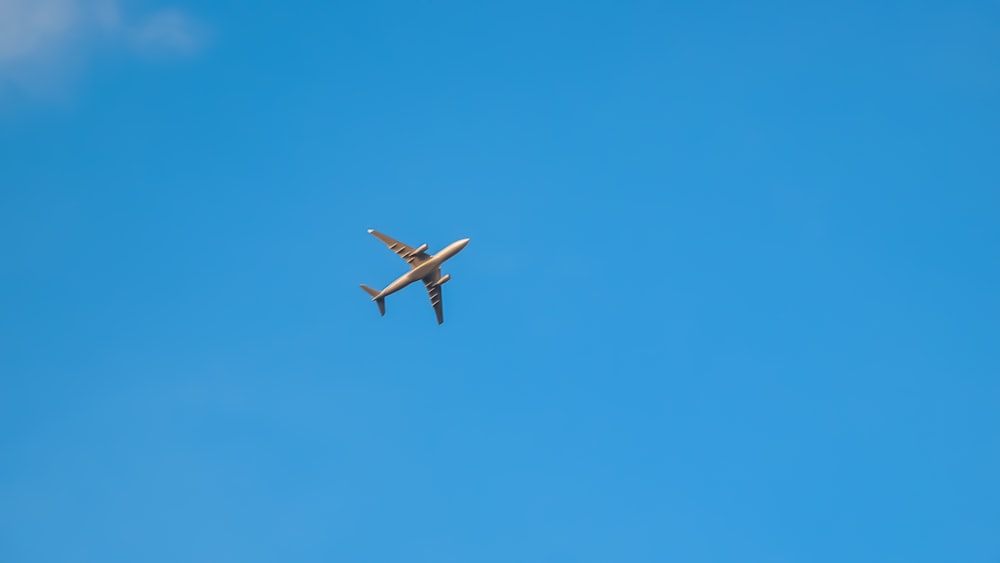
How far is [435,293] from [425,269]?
9909 mm

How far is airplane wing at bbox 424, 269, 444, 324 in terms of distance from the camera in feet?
558

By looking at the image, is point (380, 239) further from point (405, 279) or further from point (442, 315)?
point (442, 315)

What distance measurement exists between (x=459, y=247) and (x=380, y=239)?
471 inches

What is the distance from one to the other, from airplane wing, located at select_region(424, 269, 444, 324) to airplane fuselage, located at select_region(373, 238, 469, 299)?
7.11 feet

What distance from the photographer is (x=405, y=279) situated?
165 m

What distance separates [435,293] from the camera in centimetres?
17400

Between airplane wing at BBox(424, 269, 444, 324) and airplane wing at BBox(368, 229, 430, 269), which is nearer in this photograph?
airplane wing at BBox(368, 229, 430, 269)

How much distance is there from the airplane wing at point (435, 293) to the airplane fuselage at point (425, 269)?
2.17m

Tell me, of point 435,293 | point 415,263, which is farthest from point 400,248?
point 435,293

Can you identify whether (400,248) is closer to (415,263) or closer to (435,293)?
(415,263)

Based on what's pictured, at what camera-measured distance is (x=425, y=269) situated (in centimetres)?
16488

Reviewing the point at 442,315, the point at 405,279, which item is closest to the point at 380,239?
the point at 405,279

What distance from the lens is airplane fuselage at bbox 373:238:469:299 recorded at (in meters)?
162

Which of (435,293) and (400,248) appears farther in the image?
(435,293)
